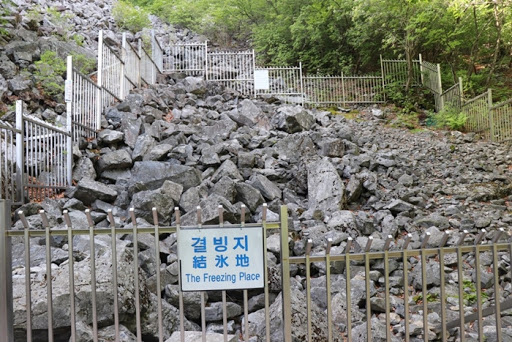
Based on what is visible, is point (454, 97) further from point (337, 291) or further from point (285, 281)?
point (285, 281)

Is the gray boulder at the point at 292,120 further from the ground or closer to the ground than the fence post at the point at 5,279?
further from the ground

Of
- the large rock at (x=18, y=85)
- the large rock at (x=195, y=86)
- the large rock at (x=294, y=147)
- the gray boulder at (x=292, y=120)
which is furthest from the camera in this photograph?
the large rock at (x=195, y=86)

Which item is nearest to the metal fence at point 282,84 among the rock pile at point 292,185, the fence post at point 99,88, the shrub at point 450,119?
the rock pile at point 292,185

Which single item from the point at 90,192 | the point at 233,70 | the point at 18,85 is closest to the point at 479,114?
the point at 233,70

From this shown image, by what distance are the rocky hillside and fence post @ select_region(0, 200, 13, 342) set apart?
810 millimetres

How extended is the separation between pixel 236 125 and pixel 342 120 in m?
4.71

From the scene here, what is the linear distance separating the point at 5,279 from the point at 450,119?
15.0 meters

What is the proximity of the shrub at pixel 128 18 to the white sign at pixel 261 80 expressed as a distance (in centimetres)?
820

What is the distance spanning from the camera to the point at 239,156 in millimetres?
8703

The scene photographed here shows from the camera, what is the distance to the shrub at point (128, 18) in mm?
20297

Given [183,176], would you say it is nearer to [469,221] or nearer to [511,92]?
[469,221]

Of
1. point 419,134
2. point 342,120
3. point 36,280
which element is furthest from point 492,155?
point 36,280

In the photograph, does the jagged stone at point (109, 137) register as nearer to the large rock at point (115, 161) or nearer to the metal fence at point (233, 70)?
the large rock at point (115, 161)

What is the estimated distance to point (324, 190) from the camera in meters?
7.70
